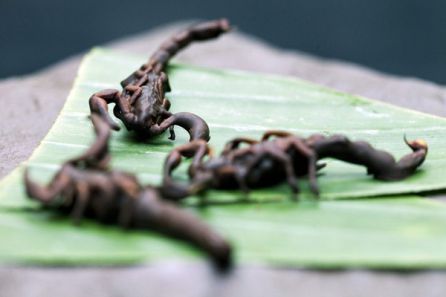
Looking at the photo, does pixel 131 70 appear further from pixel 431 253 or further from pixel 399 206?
pixel 431 253

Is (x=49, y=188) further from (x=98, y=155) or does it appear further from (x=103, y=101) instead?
(x=103, y=101)

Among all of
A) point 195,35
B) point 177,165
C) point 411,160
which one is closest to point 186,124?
point 177,165

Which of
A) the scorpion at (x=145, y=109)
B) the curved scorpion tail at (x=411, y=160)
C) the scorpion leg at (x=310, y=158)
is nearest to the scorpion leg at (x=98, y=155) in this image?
the scorpion at (x=145, y=109)

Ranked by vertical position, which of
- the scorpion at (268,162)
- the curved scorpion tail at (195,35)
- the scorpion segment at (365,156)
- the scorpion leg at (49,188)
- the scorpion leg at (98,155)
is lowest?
the scorpion leg at (49,188)

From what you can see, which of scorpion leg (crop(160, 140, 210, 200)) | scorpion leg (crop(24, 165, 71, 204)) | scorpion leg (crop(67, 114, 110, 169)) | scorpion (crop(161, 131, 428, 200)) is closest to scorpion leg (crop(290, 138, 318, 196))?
scorpion (crop(161, 131, 428, 200))

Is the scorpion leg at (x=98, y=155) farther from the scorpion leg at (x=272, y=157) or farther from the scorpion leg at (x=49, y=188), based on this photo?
the scorpion leg at (x=272, y=157)

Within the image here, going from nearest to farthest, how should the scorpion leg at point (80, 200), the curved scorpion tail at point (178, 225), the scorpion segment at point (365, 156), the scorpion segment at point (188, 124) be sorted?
the curved scorpion tail at point (178, 225) → the scorpion leg at point (80, 200) → the scorpion segment at point (365, 156) → the scorpion segment at point (188, 124)

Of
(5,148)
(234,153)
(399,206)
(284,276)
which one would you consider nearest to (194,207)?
(234,153)

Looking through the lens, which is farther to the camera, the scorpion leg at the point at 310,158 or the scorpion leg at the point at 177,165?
the scorpion leg at the point at 310,158
